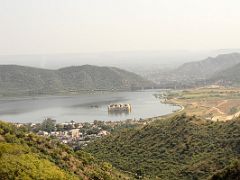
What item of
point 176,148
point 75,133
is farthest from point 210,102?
point 176,148

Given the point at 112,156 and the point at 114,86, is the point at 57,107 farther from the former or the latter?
the point at 112,156

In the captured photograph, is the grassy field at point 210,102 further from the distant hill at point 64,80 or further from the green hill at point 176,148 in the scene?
the green hill at point 176,148

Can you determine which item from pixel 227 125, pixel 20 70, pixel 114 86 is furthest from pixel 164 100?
pixel 227 125

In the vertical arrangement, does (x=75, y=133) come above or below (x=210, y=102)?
below

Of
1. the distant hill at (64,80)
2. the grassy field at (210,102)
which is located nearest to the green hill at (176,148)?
the grassy field at (210,102)

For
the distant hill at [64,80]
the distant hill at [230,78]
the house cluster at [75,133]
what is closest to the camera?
the house cluster at [75,133]

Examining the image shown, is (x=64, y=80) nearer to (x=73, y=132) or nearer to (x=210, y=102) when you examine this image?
(x=210, y=102)
